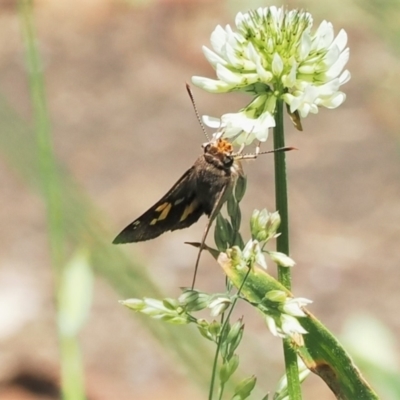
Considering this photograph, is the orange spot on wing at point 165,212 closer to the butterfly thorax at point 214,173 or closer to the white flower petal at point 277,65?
the butterfly thorax at point 214,173

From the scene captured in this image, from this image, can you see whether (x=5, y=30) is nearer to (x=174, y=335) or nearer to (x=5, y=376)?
(x=5, y=376)

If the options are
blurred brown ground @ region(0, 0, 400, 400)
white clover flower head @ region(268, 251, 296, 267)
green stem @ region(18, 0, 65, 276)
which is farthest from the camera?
blurred brown ground @ region(0, 0, 400, 400)

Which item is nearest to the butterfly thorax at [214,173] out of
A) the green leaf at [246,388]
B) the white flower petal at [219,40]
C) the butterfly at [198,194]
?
the butterfly at [198,194]

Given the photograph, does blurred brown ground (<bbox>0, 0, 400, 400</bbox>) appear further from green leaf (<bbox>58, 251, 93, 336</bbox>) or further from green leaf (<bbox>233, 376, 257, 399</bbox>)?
green leaf (<bbox>233, 376, 257, 399</bbox>)

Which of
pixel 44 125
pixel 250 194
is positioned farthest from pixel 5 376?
pixel 44 125

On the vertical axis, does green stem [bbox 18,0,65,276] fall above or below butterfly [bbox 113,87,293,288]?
above

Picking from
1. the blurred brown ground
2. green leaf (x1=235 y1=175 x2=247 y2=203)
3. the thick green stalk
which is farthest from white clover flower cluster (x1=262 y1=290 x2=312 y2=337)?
the blurred brown ground
